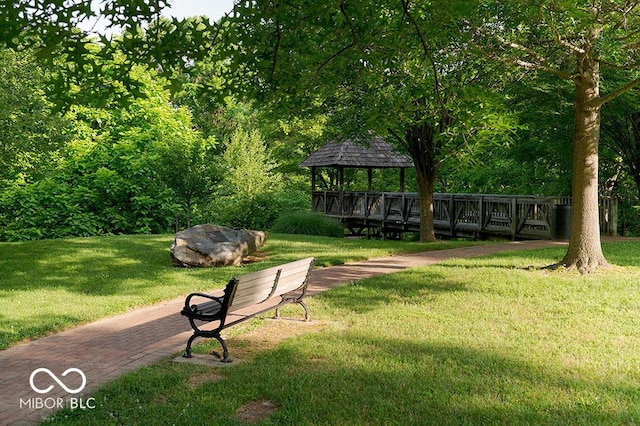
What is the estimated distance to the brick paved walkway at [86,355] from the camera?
559 cm

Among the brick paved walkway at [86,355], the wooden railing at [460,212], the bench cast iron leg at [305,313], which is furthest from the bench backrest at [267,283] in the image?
the wooden railing at [460,212]

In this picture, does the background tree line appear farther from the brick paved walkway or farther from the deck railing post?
the brick paved walkway

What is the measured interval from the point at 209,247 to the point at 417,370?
391 inches

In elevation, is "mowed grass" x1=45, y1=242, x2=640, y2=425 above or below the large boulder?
below

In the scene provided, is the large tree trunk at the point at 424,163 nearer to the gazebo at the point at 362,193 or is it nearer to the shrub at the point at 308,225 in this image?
the shrub at the point at 308,225

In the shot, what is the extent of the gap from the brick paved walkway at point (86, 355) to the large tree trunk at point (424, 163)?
12636 millimetres

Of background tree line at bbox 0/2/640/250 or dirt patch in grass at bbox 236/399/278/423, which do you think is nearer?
dirt patch in grass at bbox 236/399/278/423

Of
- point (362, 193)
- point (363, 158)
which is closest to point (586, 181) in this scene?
point (363, 158)

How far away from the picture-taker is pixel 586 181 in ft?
43.1

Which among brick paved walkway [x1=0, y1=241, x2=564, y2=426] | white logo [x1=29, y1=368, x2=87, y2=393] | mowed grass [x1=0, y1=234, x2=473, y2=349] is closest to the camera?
brick paved walkway [x1=0, y1=241, x2=564, y2=426]

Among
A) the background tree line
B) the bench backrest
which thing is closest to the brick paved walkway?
the bench backrest

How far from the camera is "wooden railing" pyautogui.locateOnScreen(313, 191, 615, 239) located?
850 inches

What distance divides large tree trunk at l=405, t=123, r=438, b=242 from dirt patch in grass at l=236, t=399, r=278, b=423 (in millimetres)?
16545

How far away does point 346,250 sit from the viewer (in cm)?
1841
